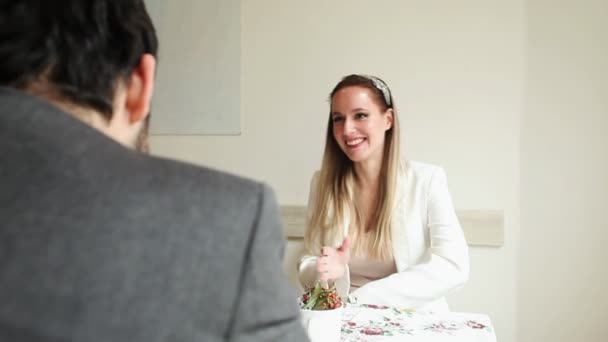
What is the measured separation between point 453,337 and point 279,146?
54.4 inches

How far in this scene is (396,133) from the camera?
1876mm

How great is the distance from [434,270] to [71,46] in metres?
1.40

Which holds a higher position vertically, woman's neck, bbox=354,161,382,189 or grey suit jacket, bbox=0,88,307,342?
grey suit jacket, bbox=0,88,307,342

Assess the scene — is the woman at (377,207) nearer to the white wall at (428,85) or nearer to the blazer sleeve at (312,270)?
the blazer sleeve at (312,270)

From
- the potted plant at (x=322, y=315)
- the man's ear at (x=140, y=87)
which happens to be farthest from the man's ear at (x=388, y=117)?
the man's ear at (x=140, y=87)

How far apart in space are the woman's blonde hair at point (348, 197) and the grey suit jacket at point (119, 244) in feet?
4.47

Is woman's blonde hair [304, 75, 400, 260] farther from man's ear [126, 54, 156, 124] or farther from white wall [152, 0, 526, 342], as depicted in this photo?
man's ear [126, 54, 156, 124]

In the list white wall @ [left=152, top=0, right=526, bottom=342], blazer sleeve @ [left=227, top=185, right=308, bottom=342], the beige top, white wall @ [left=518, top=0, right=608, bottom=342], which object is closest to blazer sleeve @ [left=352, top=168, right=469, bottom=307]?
the beige top

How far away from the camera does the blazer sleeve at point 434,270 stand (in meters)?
1.51

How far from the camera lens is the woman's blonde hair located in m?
1.76

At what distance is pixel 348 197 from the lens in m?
1.87

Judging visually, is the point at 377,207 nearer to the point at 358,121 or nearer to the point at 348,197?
the point at 348,197

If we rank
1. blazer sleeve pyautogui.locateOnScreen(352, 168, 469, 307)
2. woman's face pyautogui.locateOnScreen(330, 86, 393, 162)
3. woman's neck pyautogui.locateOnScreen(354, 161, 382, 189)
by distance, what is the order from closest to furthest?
blazer sleeve pyautogui.locateOnScreen(352, 168, 469, 307)
woman's face pyautogui.locateOnScreen(330, 86, 393, 162)
woman's neck pyautogui.locateOnScreen(354, 161, 382, 189)

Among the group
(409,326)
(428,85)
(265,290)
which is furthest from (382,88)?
(265,290)
